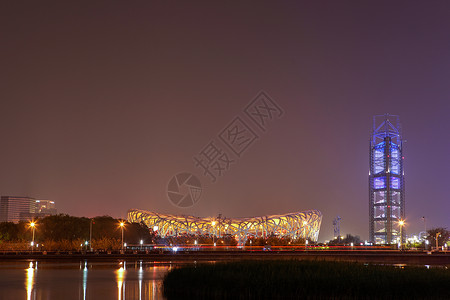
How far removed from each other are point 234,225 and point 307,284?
137049 mm

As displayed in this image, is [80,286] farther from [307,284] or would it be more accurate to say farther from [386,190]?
[386,190]

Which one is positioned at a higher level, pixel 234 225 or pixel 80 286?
pixel 234 225

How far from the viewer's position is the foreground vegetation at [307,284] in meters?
25.1

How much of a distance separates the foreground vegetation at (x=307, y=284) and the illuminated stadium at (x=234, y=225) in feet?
422

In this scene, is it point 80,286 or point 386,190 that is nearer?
point 80,286

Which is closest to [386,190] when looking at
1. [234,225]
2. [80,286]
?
[234,225]

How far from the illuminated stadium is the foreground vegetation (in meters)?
129

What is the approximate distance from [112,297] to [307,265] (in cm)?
1019

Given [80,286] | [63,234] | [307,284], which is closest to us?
[307,284]

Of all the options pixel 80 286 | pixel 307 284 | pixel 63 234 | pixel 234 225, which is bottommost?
pixel 80 286

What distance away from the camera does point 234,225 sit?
16150 cm

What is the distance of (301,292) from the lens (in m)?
25.1

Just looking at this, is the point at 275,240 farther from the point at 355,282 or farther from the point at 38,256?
the point at 355,282

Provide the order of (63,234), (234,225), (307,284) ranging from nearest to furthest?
1. (307,284)
2. (63,234)
3. (234,225)
